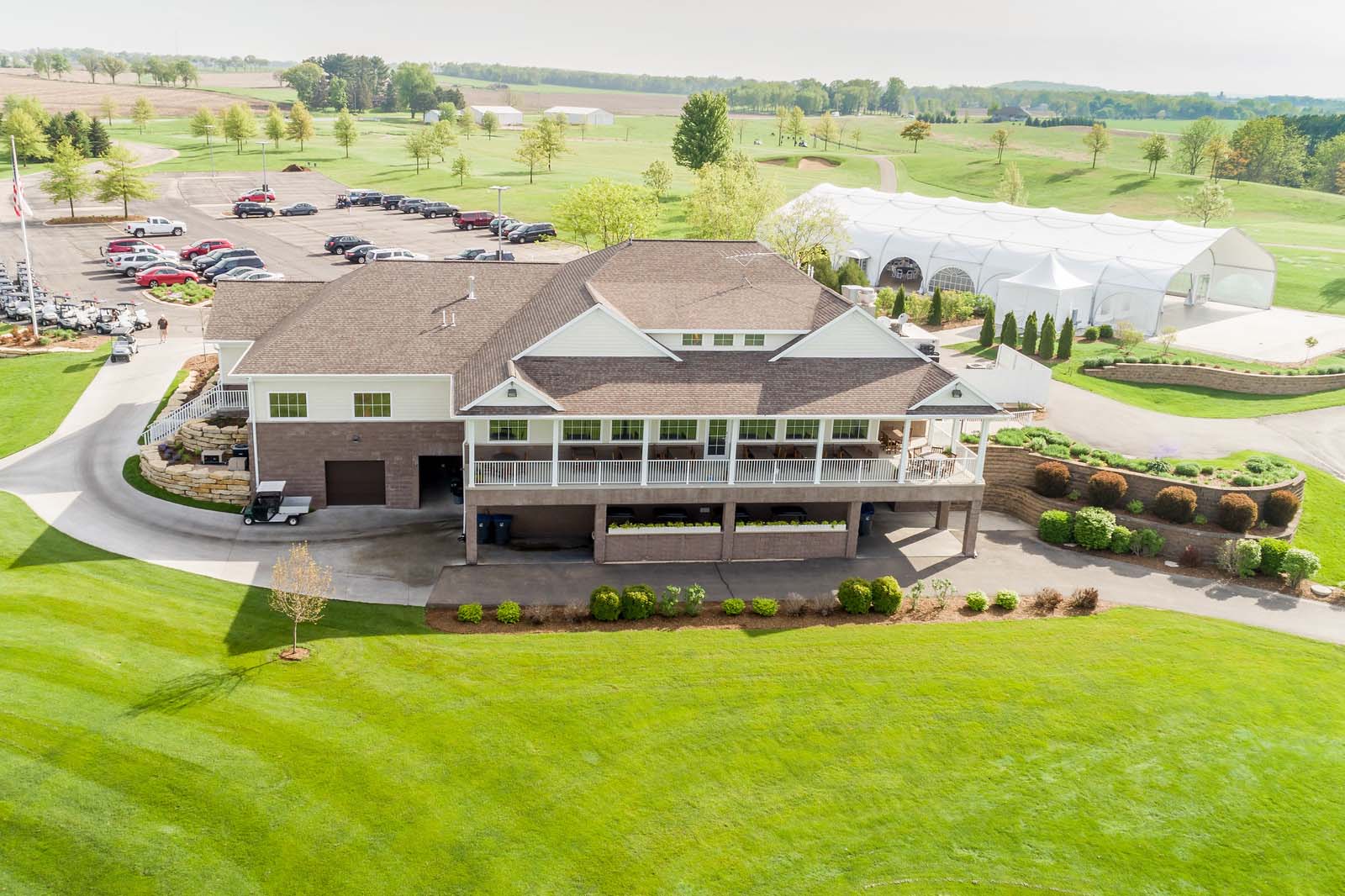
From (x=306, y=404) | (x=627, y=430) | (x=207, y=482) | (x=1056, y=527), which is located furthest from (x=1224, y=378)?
(x=207, y=482)

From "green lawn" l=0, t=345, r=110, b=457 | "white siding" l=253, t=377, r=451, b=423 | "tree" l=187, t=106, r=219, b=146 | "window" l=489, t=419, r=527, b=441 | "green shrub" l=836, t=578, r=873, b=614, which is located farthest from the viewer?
"tree" l=187, t=106, r=219, b=146

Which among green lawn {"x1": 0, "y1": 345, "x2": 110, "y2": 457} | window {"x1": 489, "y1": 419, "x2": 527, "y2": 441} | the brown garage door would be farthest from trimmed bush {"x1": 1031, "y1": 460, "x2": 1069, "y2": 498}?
green lawn {"x1": 0, "y1": 345, "x2": 110, "y2": 457}

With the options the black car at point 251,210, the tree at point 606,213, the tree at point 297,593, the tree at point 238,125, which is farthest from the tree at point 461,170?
the tree at point 297,593

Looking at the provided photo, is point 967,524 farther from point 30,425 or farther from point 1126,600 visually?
point 30,425

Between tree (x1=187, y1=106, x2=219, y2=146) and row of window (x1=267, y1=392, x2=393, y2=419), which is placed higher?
tree (x1=187, y1=106, x2=219, y2=146)

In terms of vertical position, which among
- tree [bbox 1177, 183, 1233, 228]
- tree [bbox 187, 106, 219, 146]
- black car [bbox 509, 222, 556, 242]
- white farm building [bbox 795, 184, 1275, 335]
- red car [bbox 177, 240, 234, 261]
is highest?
tree [bbox 187, 106, 219, 146]

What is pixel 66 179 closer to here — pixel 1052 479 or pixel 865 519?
pixel 865 519

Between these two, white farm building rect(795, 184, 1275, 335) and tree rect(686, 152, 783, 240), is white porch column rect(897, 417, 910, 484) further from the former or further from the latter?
tree rect(686, 152, 783, 240)
